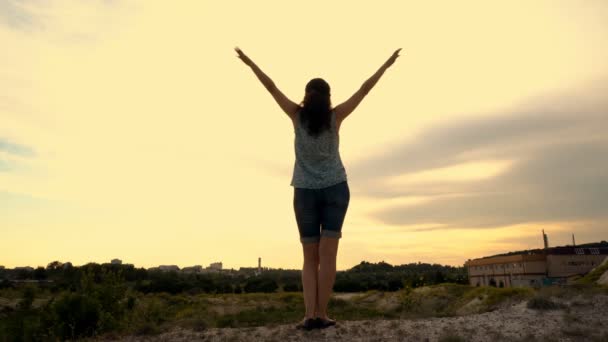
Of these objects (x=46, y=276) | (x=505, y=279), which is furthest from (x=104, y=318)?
(x=46, y=276)

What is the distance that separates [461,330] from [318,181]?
2.61 m

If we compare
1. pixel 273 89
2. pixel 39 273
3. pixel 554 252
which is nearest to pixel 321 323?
pixel 273 89

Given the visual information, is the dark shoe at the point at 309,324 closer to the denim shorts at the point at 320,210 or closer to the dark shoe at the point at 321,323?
the dark shoe at the point at 321,323

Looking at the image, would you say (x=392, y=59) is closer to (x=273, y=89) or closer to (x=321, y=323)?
(x=273, y=89)

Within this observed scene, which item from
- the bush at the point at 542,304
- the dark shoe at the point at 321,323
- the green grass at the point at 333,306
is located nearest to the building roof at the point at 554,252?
the green grass at the point at 333,306

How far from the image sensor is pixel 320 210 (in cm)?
569

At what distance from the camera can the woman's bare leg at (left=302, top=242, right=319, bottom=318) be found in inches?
221

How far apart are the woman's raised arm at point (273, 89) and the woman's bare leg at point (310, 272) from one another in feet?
5.30

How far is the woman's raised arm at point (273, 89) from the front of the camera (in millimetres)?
5738

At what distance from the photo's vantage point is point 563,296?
7.97 meters

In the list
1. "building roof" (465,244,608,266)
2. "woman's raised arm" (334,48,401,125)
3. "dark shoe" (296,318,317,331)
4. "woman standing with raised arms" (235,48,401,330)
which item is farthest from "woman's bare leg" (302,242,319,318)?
"building roof" (465,244,608,266)

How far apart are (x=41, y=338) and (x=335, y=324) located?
4.59 m

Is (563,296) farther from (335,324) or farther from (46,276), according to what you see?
(46,276)

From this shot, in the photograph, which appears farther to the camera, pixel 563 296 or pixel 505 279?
pixel 505 279
